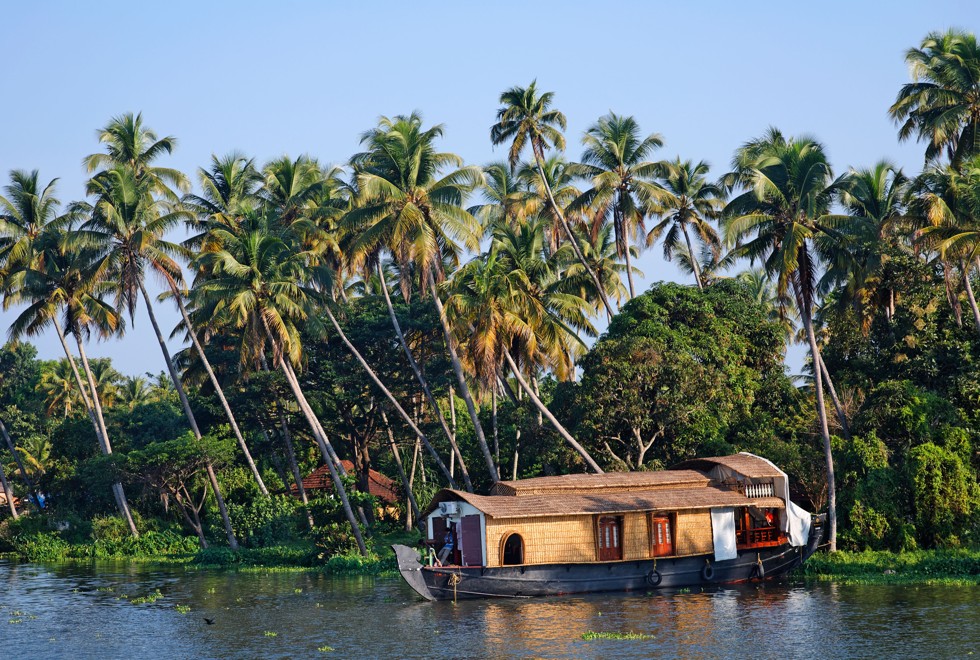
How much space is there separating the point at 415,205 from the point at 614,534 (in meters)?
13.4

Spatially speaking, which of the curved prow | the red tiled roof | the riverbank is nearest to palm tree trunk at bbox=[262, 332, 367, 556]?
the curved prow

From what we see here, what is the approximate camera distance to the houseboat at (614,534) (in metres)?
28.3

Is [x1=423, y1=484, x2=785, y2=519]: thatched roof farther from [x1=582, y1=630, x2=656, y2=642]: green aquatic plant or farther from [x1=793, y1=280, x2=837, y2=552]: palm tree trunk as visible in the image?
[x1=582, y1=630, x2=656, y2=642]: green aquatic plant

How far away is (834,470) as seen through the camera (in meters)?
33.1

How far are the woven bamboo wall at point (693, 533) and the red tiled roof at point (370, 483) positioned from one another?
21.4 m

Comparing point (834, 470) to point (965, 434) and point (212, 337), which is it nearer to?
point (965, 434)

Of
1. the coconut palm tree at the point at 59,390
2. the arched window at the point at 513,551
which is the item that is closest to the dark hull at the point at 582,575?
the arched window at the point at 513,551

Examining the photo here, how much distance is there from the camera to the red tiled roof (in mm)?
51188

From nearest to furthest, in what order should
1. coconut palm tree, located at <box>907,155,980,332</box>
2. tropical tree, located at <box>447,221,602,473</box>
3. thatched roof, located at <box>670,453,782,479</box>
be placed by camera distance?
1. coconut palm tree, located at <box>907,155,980,332</box>
2. thatched roof, located at <box>670,453,782,479</box>
3. tropical tree, located at <box>447,221,602,473</box>

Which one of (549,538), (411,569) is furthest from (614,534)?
(411,569)

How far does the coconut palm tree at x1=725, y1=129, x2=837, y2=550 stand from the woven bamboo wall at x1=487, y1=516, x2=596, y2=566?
725cm

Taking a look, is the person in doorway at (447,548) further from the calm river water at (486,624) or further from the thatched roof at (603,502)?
the calm river water at (486,624)

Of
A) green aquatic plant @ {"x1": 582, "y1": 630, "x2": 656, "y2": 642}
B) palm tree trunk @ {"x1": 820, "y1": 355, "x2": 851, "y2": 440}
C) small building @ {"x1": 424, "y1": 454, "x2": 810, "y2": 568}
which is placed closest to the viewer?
green aquatic plant @ {"x1": 582, "y1": 630, "x2": 656, "y2": 642}

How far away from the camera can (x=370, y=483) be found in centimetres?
5425
